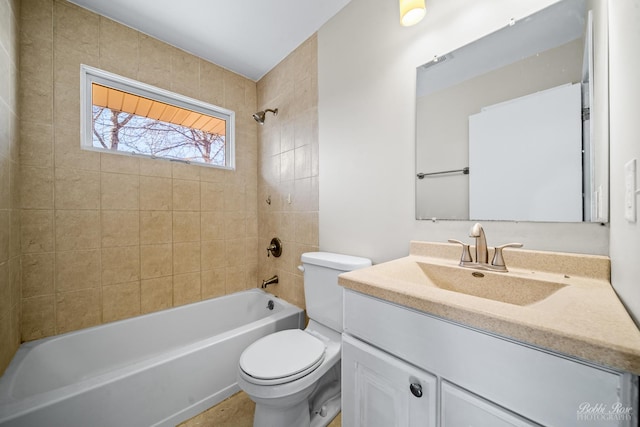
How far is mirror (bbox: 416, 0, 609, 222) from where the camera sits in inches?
30.9

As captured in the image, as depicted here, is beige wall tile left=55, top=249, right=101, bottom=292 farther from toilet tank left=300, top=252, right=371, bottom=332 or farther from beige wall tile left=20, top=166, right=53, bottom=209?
toilet tank left=300, top=252, right=371, bottom=332

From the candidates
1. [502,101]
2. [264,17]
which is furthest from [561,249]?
[264,17]

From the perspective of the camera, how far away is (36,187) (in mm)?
1361

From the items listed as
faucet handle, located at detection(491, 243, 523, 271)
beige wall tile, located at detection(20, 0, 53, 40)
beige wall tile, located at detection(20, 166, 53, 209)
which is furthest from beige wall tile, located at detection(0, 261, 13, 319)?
faucet handle, located at detection(491, 243, 523, 271)

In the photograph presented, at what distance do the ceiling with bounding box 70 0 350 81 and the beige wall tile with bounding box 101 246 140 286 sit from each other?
5.29 feet

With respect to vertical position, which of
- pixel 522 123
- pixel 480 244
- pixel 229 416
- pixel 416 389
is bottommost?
pixel 229 416

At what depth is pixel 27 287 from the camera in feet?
4.44

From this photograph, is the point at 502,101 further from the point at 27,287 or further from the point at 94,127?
the point at 27,287

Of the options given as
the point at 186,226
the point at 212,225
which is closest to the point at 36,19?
the point at 186,226

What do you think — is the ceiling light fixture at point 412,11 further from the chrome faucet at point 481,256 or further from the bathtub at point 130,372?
the bathtub at point 130,372

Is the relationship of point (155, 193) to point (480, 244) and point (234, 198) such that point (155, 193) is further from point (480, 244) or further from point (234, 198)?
point (480, 244)

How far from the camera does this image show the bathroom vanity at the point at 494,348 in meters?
0.40

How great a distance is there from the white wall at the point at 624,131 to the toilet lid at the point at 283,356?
1.06 metres

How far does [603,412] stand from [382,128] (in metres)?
1.24
